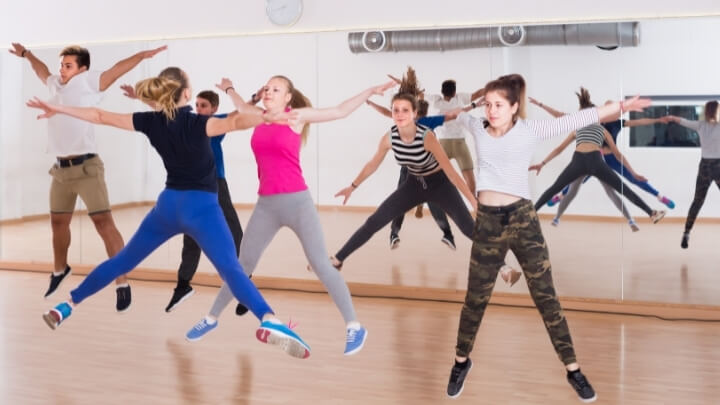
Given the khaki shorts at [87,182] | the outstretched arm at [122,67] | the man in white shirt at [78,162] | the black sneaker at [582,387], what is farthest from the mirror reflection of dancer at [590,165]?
the khaki shorts at [87,182]

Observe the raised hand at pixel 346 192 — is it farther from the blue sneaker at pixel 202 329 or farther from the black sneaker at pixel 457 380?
the black sneaker at pixel 457 380

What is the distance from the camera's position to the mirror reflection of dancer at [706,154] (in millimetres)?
5891

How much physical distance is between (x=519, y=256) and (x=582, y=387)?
2.13 feet

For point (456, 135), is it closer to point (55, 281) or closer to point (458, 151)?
point (458, 151)

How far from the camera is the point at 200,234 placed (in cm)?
425

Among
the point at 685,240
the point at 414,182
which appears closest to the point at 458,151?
Answer: the point at 414,182

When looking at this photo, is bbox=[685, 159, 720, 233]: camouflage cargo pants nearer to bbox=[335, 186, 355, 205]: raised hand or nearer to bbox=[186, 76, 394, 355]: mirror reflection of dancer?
bbox=[335, 186, 355, 205]: raised hand

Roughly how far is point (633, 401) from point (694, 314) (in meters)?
2.04

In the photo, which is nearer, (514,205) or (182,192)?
(514,205)

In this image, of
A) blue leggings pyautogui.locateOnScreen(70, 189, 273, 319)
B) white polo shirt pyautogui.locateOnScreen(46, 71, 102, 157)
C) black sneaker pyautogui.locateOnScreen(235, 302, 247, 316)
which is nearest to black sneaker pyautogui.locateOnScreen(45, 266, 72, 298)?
white polo shirt pyautogui.locateOnScreen(46, 71, 102, 157)

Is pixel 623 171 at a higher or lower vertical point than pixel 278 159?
lower

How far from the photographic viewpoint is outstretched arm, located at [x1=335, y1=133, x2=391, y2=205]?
635cm

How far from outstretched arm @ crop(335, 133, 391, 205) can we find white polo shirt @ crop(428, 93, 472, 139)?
363 mm

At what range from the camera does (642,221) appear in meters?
6.11
